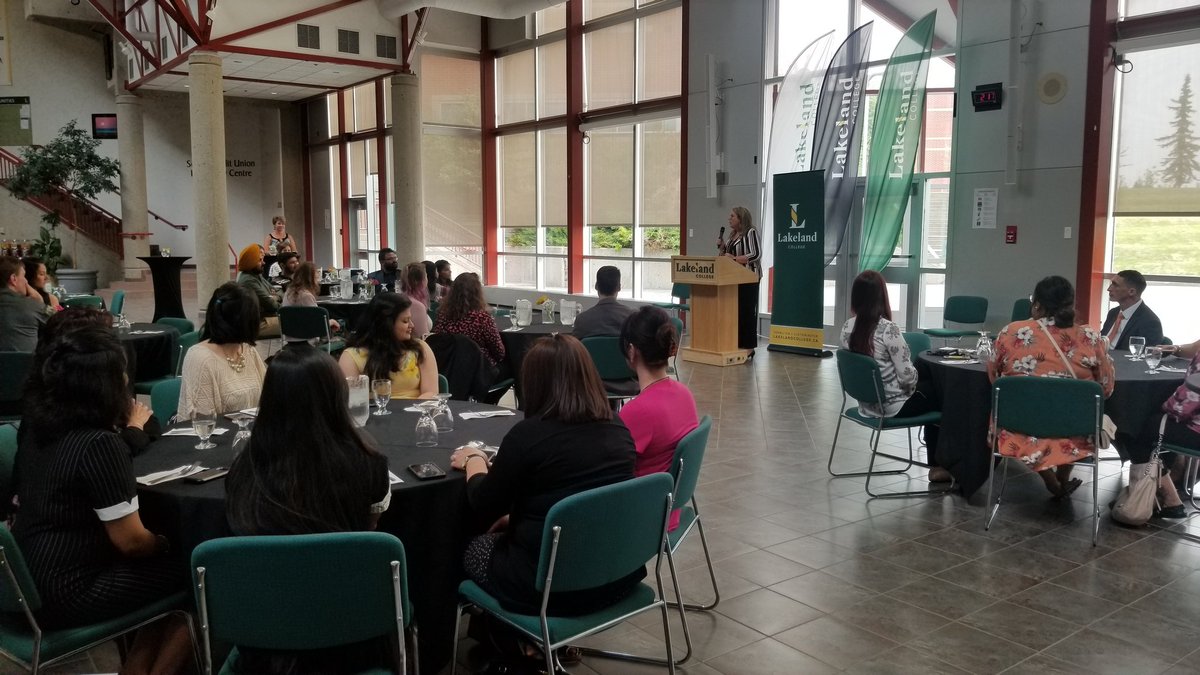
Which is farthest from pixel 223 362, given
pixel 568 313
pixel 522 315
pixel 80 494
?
pixel 568 313

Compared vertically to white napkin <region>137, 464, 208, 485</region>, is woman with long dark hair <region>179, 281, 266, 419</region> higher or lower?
higher

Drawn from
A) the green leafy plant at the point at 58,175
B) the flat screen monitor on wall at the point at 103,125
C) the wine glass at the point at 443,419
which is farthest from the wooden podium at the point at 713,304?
the flat screen monitor on wall at the point at 103,125

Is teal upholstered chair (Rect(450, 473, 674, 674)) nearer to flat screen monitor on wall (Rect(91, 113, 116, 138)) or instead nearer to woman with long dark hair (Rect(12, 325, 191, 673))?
woman with long dark hair (Rect(12, 325, 191, 673))

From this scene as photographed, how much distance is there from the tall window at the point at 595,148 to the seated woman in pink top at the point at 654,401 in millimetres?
9623

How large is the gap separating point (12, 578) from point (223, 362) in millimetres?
1535

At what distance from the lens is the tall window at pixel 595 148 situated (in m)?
12.8

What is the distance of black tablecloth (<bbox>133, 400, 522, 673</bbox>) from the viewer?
2.46 metres

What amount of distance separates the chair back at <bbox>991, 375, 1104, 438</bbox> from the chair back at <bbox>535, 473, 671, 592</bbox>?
2.50 meters

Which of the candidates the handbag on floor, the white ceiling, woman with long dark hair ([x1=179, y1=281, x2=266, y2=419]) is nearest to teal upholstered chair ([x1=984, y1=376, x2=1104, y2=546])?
the handbag on floor

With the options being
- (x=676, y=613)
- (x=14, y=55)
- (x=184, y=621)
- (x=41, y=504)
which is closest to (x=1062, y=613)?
(x=676, y=613)

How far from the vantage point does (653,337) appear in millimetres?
3021

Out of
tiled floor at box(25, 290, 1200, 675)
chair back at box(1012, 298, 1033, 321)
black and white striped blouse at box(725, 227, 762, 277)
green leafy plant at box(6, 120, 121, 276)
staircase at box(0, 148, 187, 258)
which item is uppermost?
green leafy plant at box(6, 120, 121, 276)

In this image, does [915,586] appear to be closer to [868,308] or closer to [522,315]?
[868,308]

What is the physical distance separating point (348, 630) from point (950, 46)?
916 centimetres
